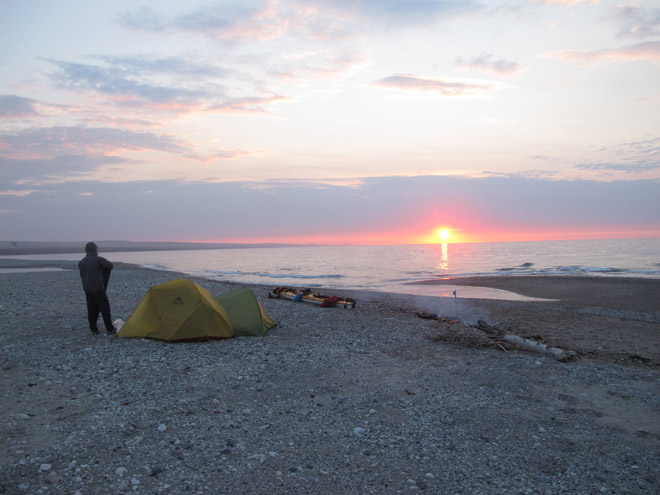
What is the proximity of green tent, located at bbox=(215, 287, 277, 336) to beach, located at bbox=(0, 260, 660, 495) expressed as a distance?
0.42m

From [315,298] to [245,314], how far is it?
6704 mm

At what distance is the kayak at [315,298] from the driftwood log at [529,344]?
5.62 meters

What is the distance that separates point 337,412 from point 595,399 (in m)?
4.82

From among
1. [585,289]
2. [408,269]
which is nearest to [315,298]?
[585,289]

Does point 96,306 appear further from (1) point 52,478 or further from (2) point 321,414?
(2) point 321,414

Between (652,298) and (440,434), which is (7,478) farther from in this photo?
(652,298)

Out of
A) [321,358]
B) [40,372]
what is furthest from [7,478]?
[321,358]

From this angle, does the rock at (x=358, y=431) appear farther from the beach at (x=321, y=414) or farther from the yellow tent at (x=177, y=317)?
the yellow tent at (x=177, y=317)

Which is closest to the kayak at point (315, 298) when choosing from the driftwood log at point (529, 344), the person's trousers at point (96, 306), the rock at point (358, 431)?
the driftwood log at point (529, 344)

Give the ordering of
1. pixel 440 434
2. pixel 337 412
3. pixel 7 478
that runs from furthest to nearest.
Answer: pixel 337 412 → pixel 440 434 → pixel 7 478

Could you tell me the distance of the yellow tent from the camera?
10.9 m

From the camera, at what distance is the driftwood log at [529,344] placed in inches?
418

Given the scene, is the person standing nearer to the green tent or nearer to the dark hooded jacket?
the dark hooded jacket

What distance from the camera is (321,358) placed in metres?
10.1
